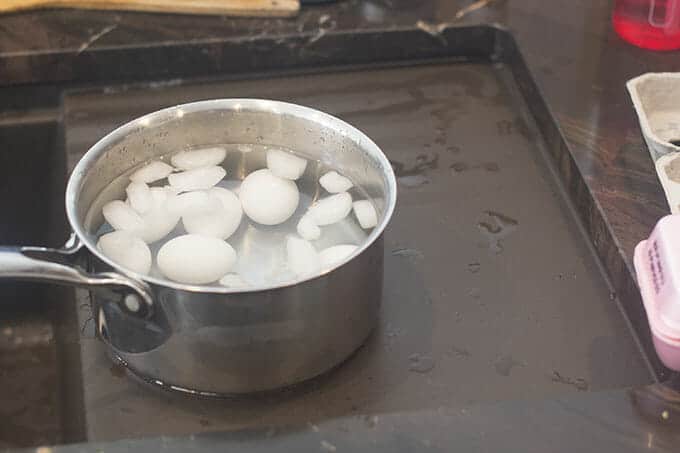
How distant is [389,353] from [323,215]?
0.11 metres

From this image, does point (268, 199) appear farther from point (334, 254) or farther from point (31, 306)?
point (31, 306)

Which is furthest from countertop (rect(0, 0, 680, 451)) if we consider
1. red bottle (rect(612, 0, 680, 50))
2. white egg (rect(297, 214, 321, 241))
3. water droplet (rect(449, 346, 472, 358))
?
white egg (rect(297, 214, 321, 241))

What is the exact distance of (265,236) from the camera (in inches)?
26.6

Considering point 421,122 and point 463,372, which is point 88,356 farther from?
point 421,122

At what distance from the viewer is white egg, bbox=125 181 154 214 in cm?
68

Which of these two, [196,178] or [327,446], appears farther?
[196,178]

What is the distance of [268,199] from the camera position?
685 mm

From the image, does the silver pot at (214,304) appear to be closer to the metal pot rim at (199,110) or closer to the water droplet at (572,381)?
the metal pot rim at (199,110)

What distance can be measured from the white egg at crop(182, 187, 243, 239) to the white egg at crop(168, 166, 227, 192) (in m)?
0.03

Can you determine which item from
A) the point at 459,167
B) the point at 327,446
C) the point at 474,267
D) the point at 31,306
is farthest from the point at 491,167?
the point at 31,306

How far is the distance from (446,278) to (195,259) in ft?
0.67

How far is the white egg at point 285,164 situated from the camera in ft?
2.34

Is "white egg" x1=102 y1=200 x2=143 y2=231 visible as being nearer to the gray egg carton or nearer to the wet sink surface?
the wet sink surface

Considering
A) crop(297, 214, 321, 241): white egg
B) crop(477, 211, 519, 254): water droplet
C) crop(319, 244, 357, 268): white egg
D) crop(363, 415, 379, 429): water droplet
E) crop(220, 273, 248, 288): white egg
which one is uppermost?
crop(319, 244, 357, 268): white egg
